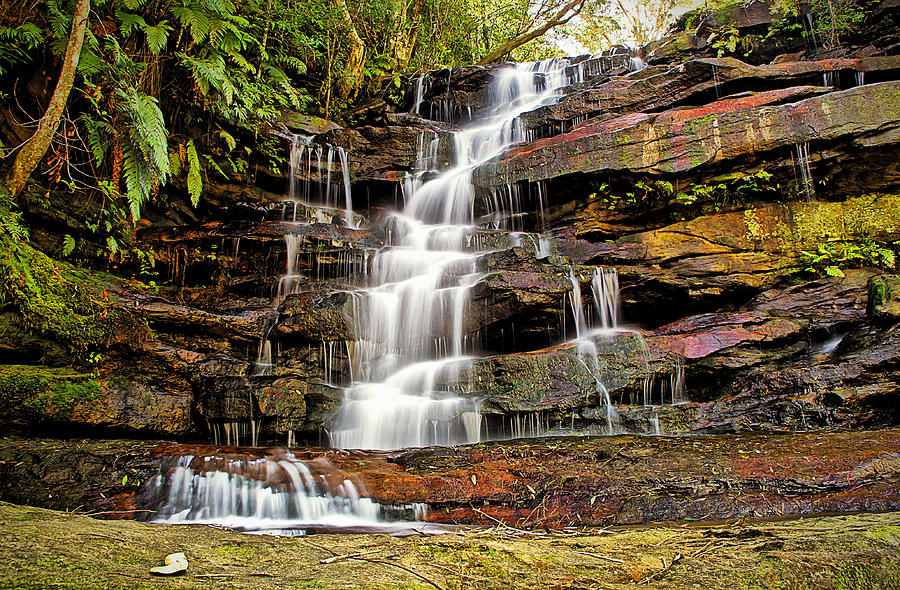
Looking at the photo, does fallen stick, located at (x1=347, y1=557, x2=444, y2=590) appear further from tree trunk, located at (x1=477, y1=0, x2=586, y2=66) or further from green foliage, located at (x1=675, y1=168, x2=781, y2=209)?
tree trunk, located at (x1=477, y1=0, x2=586, y2=66)

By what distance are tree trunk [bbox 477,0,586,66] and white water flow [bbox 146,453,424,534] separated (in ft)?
59.6

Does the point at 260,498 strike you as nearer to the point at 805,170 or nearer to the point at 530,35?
the point at 805,170

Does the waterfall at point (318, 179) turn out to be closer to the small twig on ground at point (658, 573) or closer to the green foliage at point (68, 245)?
the green foliage at point (68, 245)

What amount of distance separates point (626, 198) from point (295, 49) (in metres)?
10.1

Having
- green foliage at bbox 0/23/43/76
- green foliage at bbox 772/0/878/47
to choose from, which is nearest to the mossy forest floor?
green foliage at bbox 0/23/43/76

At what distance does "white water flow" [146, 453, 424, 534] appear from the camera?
3.76 metres

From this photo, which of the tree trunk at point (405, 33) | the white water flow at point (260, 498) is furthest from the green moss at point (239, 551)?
the tree trunk at point (405, 33)

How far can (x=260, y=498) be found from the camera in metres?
3.95

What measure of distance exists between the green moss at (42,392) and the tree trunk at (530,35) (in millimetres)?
17606

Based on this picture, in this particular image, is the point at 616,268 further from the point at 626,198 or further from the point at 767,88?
the point at 767,88

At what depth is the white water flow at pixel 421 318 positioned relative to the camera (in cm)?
602

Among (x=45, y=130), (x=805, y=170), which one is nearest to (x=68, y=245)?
(x=45, y=130)

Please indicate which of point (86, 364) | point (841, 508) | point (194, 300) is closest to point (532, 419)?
point (841, 508)

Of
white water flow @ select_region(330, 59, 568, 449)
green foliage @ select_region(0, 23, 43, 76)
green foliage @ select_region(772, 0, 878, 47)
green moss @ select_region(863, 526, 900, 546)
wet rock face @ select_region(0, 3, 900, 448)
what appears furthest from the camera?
green foliage @ select_region(772, 0, 878, 47)
